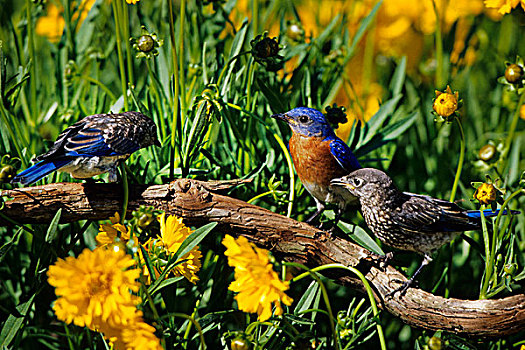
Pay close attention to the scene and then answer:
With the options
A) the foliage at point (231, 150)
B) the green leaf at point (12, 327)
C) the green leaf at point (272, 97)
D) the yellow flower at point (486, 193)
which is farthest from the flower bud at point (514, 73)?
the green leaf at point (12, 327)

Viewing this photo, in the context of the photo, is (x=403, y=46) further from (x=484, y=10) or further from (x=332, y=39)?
(x=332, y=39)

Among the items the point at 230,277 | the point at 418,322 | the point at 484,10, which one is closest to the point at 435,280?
the point at 418,322

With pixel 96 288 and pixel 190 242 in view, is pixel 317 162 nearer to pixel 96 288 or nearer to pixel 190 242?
pixel 190 242

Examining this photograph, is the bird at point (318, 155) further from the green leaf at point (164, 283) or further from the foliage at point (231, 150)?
the green leaf at point (164, 283)

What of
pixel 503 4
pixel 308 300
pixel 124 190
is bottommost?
pixel 308 300

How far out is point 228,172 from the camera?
129 cm

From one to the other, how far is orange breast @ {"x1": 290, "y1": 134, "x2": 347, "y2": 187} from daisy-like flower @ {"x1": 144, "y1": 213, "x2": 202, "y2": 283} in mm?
263

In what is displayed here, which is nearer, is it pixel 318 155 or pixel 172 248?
pixel 172 248

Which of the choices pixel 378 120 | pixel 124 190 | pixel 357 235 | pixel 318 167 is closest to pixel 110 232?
pixel 124 190

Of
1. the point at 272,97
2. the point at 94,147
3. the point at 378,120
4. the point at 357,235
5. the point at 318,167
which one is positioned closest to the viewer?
the point at 94,147

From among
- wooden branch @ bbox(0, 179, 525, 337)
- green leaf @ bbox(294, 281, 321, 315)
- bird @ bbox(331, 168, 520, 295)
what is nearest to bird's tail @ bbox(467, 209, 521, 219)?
bird @ bbox(331, 168, 520, 295)

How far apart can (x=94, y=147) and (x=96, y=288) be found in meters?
0.25

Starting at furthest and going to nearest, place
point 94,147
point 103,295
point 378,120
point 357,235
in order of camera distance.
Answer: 1. point 378,120
2. point 357,235
3. point 94,147
4. point 103,295

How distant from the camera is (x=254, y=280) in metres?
0.91
